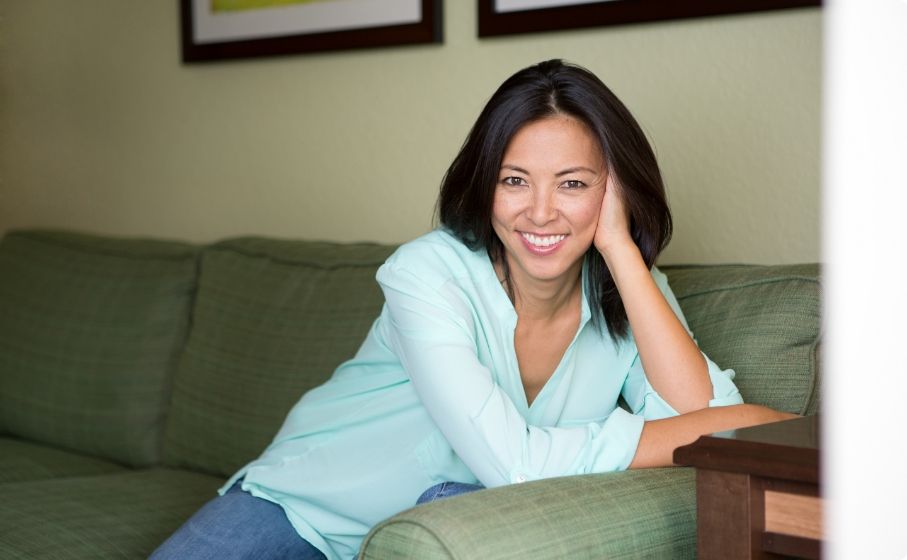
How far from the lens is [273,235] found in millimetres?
2941

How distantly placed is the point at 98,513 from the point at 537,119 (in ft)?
3.48

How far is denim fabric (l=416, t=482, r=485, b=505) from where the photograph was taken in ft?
4.99

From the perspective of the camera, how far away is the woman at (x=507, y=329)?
5.29 ft

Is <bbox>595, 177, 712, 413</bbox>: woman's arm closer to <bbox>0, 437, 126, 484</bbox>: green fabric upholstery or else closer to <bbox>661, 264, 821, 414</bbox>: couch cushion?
<bbox>661, 264, 821, 414</bbox>: couch cushion

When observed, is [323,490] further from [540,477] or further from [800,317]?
[800,317]

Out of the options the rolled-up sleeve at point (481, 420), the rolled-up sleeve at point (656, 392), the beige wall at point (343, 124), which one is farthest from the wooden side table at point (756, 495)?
the beige wall at point (343, 124)

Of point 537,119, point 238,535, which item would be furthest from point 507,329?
point 238,535

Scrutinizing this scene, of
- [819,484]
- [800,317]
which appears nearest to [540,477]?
[819,484]

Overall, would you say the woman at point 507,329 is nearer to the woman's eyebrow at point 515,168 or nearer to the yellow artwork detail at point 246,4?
the woman's eyebrow at point 515,168

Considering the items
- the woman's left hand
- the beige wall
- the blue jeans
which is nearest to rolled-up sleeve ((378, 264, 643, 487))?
the blue jeans

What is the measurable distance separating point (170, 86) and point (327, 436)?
1.72 meters

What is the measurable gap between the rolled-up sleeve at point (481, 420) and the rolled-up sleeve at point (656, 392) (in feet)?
0.58

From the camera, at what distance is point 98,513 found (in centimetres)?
200

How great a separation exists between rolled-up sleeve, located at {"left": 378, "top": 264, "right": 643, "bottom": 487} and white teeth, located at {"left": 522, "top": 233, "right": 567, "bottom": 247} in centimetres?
17
